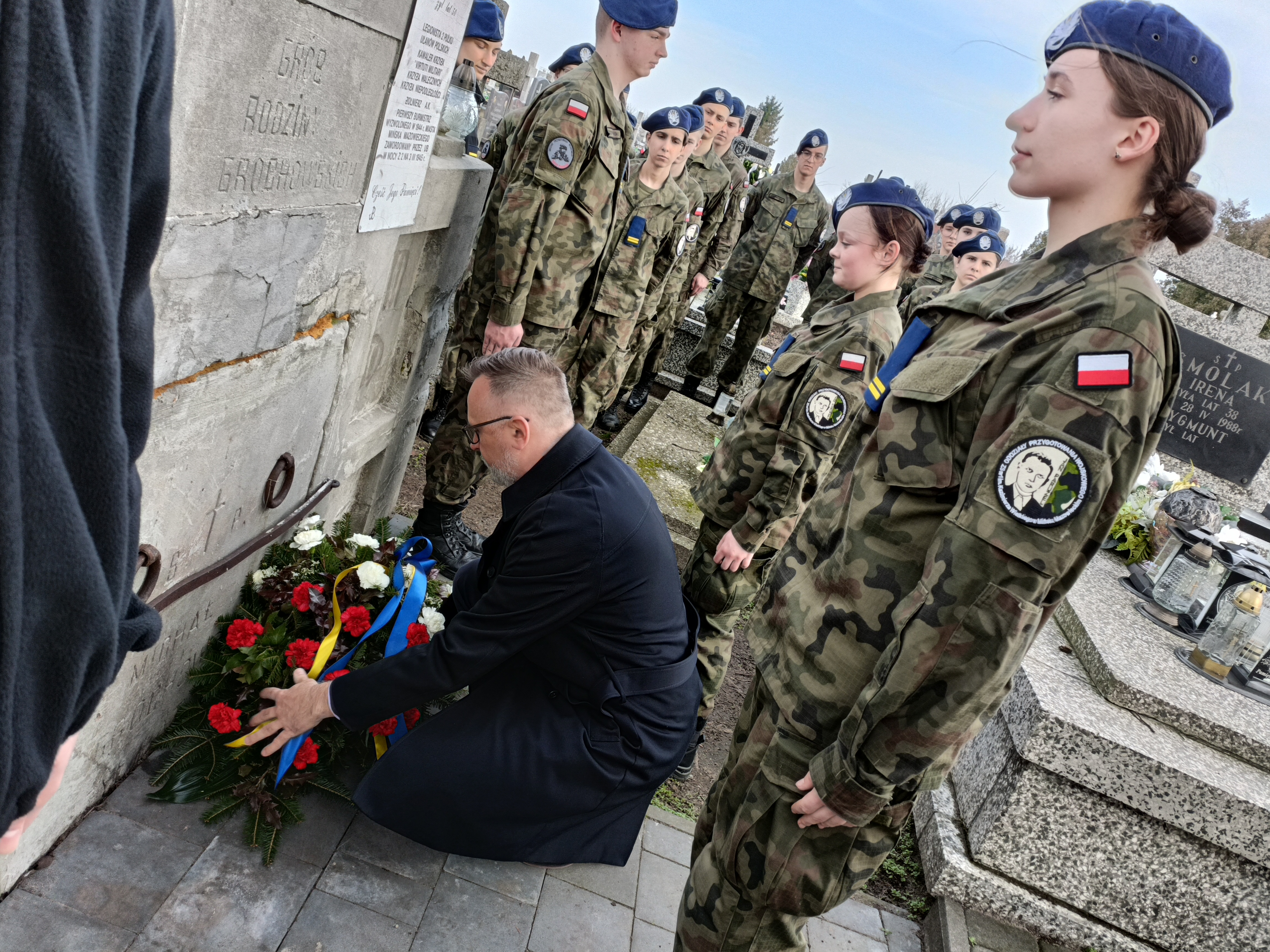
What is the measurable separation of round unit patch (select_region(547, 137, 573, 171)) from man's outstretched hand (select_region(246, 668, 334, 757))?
8.05 feet

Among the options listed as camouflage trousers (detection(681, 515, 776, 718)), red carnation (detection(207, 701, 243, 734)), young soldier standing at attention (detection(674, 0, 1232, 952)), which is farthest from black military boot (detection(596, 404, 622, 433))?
young soldier standing at attention (detection(674, 0, 1232, 952))

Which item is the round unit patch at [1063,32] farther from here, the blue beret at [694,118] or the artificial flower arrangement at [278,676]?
the blue beret at [694,118]

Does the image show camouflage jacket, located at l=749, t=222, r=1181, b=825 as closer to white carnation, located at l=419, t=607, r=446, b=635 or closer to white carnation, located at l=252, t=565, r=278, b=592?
white carnation, located at l=419, t=607, r=446, b=635

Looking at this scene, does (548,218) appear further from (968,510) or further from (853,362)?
(968,510)

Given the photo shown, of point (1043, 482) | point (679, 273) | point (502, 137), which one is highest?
point (502, 137)

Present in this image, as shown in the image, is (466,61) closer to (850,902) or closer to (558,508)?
(558,508)

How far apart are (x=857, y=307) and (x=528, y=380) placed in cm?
138

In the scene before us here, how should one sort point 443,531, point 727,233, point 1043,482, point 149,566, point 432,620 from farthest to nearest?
point 727,233
point 443,531
point 432,620
point 149,566
point 1043,482

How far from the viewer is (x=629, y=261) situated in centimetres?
616

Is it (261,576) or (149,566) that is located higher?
(149,566)

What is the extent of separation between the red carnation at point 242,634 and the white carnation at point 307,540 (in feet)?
1.15

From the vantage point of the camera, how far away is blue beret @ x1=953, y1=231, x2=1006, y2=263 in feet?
20.0

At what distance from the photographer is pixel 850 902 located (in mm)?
3268

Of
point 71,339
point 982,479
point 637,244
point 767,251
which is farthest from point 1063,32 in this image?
point 767,251
